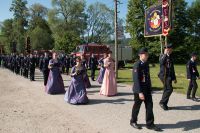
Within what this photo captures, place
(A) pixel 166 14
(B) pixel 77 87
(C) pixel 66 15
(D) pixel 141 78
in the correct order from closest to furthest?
(D) pixel 141 78 < (B) pixel 77 87 < (A) pixel 166 14 < (C) pixel 66 15

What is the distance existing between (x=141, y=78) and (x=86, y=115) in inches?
94.5

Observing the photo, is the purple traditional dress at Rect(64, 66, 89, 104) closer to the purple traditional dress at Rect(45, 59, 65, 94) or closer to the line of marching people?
the purple traditional dress at Rect(45, 59, 65, 94)

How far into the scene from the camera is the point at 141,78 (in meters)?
8.09

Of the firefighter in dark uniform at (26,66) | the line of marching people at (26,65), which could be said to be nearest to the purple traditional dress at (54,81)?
the line of marching people at (26,65)

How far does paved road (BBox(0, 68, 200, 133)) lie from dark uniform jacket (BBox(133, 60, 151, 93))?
925mm

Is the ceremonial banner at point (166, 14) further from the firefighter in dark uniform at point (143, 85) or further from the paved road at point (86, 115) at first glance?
the firefighter in dark uniform at point (143, 85)

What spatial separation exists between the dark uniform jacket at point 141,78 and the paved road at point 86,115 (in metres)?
0.93

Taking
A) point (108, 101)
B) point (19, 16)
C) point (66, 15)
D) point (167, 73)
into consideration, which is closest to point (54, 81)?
point (108, 101)

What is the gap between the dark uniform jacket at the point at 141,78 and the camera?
26.3 feet

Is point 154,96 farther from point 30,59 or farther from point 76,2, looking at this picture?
point 76,2

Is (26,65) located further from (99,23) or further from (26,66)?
(99,23)

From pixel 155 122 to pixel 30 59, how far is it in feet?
46.4

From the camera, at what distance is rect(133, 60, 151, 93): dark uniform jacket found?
315 inches

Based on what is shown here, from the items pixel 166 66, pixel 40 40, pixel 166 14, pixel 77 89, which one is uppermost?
pixel 40 40
